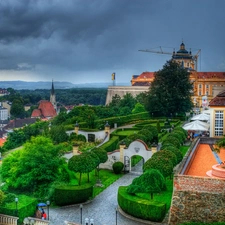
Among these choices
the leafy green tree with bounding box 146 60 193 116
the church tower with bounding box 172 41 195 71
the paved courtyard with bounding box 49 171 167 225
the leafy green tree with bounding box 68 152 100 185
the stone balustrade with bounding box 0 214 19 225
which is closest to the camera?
the stone balustrade with bounding box 0 214 19 225

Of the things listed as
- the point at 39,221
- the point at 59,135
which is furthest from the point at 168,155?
the point at 59,135

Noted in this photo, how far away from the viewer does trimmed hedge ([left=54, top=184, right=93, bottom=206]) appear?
65.6 feet

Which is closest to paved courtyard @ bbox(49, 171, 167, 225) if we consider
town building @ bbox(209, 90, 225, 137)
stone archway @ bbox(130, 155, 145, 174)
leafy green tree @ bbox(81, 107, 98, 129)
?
stone archway @ bbox(130, 155, 145, 174)

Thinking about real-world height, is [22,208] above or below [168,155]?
below

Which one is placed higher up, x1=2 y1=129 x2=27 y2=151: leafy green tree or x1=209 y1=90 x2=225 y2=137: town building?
x1=209 y1=90 x2=225 y2=137: town building

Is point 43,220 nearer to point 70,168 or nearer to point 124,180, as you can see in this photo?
point 70,168

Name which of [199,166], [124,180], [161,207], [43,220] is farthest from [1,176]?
[199,166]

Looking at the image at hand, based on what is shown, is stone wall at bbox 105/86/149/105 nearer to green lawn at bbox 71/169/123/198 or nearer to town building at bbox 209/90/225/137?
town building at bbox 209/90/225/137

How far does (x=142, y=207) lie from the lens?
17.5m

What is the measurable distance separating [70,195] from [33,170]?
8.52 ft

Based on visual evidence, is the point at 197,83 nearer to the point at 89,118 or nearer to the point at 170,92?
the point at 170,92

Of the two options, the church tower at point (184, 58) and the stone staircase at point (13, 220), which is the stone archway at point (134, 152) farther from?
the church tower at point (184, 58)

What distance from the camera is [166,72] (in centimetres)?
5012

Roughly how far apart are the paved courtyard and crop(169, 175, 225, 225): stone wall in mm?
3953
